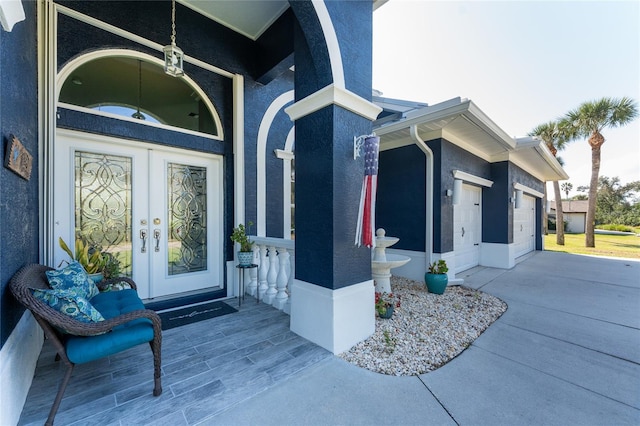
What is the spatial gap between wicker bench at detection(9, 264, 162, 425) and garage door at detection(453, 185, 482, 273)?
18.7ft

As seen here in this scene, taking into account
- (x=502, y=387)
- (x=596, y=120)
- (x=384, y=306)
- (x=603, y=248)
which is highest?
(x=596, y=120)

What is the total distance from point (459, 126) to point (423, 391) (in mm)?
4635

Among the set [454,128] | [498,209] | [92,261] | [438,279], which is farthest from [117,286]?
[498,209]

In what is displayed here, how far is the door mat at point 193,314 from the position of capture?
120 inches

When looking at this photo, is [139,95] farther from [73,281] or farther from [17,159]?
[73,281]

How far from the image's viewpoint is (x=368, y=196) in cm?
252

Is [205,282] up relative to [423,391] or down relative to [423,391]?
up

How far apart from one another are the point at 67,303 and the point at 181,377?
1.00 metres

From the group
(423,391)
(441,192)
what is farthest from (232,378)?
(441,192)

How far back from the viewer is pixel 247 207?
165 inches

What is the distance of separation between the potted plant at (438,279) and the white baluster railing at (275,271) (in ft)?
8.17

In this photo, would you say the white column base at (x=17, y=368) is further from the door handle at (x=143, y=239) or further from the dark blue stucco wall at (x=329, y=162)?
the dark blue stucco wall at (x=329, y=162)

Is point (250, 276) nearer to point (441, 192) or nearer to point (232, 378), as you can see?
point (232, 378)

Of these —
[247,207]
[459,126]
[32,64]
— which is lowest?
[247,207]
